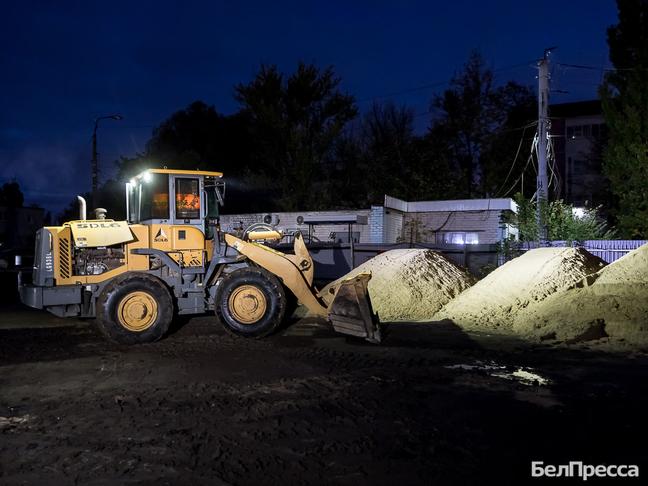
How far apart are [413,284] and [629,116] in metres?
12.1

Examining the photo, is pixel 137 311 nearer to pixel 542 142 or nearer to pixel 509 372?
pixel 509 372

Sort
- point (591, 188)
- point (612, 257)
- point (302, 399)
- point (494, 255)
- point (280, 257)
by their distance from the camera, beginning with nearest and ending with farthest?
1. point (302, 399)
2. point (280, 257)
3. point (612, 257)
4. point (494, 255)
5. point (591, 188)

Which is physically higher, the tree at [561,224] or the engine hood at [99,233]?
the tree at [561,224]

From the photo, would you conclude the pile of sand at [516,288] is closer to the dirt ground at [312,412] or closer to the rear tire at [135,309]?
the dirt ground at [312,412]

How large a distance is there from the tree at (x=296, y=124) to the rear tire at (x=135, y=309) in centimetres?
2145

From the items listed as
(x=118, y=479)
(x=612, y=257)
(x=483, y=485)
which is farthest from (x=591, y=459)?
(x=612, y=257)

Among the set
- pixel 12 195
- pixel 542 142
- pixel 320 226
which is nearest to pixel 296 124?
pixel 320 226

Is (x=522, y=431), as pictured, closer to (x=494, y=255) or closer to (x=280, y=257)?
(x=280, y=257)

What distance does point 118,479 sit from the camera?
Result: 14.8 feet

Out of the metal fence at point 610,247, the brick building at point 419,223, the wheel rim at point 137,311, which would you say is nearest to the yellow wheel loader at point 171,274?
the wheel rim at point 137,311

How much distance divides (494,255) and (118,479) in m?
15.6

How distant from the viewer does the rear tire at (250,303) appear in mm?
10320

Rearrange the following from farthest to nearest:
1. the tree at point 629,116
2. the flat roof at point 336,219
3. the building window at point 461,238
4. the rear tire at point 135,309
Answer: the flat roof at point 336,219 < the building window at point 461,238 < the tree at point 629,116 < the rear tire at point 135,309

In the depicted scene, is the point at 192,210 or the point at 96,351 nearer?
the point at 96,351
